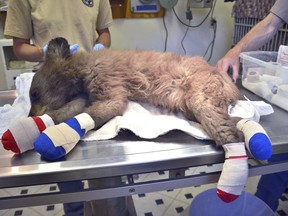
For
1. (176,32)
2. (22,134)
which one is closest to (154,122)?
(22,134)

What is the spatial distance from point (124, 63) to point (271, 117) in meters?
0.47

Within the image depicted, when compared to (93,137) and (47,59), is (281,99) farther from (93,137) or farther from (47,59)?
(47,59)

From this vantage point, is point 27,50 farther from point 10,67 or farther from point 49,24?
point 10,67

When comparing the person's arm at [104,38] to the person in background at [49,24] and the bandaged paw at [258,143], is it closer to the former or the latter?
the person in background at [49,24]

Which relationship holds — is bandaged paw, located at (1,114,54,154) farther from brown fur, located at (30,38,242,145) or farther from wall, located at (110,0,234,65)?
wall, located at (110,0,234,65)

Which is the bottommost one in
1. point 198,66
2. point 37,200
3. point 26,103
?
point 37,200

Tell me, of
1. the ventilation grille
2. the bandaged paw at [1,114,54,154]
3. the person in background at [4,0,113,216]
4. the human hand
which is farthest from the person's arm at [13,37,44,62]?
the ventilation grille

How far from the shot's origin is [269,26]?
1.12 meters

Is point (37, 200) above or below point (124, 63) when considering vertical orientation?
below

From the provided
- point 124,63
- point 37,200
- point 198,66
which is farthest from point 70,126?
point 198,66

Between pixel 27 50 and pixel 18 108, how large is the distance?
427 mm

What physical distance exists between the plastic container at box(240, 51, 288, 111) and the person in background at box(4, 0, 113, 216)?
627 millimetres

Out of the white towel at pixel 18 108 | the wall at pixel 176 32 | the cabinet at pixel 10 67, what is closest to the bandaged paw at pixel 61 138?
the white towel at pixel 18 108

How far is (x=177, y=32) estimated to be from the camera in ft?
7.45
